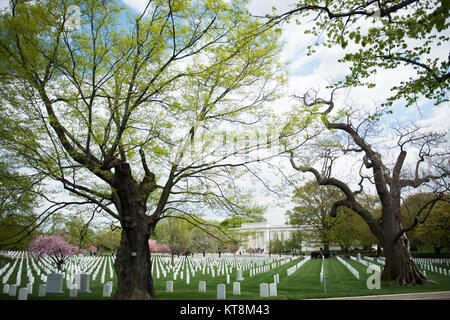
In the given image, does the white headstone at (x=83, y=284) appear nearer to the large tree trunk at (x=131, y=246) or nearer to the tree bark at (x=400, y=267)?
the large tree trunk at (x=131, y=246)

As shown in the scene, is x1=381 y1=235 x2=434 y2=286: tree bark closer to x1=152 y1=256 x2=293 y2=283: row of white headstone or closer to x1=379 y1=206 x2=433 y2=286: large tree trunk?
x1=379 y1=206 x2=433 y2=286: large tree trunk

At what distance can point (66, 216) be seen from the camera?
1150 centimetres

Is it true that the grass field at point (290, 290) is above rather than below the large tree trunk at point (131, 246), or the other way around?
below

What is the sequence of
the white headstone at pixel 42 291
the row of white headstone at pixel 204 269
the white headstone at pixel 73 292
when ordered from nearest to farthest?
the white headstone at pixel 42 291 < the white headstone at pixel 73 292 < the row of white headstone at pixel 204 269

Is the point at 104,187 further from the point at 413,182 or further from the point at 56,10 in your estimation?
the point at 413,182

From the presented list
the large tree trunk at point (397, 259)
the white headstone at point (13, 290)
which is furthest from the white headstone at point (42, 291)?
the large tree trunk at point (397, 259)

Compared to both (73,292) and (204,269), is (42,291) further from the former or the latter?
(204,269)

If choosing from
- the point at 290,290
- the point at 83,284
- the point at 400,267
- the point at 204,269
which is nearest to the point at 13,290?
the point at 83,284

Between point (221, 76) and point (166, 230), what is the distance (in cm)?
2497

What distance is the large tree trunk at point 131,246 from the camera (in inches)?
403

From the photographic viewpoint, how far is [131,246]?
34.3 feet

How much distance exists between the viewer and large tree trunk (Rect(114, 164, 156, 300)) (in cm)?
1023

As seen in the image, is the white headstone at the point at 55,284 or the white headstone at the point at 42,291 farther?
the white headstone at the point at 55,284
